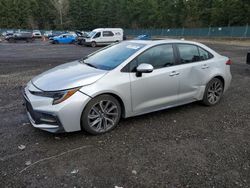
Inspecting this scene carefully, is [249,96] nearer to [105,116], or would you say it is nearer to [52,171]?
[105,116]

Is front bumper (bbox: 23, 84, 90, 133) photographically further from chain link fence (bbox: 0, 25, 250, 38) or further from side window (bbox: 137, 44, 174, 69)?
chain link fence (bbox: 0, 25, 250, 38)

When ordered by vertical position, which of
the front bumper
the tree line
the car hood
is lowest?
the front bumper

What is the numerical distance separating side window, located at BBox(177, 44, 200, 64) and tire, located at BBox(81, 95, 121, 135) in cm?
179

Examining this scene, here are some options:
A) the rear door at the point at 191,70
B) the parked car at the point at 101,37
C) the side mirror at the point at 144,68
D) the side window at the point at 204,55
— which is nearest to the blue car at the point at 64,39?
the parked car at the point at 101,37

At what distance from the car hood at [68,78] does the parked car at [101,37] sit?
2298cm

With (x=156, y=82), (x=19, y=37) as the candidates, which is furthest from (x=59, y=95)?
(x=19, y=37)

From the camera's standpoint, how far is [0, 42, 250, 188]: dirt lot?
3.11 meters

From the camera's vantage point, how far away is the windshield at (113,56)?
15.1ft

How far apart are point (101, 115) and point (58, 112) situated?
2.44ft

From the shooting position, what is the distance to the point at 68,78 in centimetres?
417

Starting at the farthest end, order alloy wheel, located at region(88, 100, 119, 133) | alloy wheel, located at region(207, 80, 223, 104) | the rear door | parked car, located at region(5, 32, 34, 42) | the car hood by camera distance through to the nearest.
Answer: parked car, located at region(5, 32, 34, 42)
alloy wheel, located at region(207, 80, 223, 104)
the rear door
alloy wheel, located at region(88, 100, 119, 133)
the car hood

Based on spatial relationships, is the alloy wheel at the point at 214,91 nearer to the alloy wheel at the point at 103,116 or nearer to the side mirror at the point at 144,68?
the side mirror at the point at 144,68

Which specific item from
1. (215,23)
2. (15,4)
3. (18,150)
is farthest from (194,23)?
(18,150)

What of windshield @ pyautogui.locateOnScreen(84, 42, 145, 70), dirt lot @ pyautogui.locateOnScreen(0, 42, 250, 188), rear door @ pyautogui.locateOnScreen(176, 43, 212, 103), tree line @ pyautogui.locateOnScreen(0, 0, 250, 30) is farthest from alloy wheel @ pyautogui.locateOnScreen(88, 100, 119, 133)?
tree line @ pyautogui.locateOnScreen(0, 0, 250, 30)
